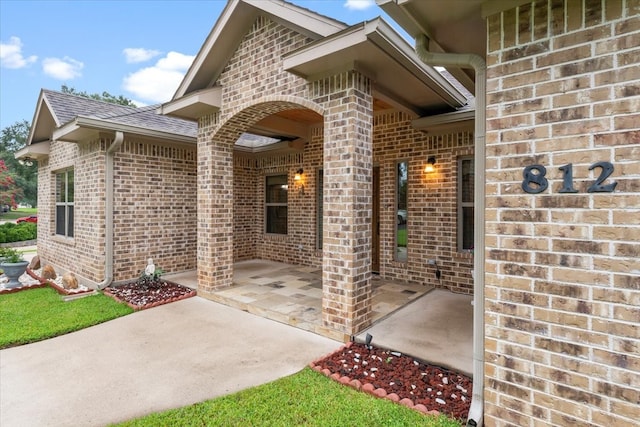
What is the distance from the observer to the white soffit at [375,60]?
3404mm

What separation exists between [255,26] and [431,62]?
11.4 feet

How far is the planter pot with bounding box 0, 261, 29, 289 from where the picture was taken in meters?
7.02

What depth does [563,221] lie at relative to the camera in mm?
1993

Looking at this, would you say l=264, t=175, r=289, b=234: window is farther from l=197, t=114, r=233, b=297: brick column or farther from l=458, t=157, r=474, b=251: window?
l=458, t=157, r=474, b=251: window

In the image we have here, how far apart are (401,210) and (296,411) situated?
4.71 m

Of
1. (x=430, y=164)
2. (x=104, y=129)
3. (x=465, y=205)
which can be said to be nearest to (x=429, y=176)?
(x=430, y=164)

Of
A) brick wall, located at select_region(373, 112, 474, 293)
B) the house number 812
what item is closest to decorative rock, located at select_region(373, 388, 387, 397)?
the house number 812

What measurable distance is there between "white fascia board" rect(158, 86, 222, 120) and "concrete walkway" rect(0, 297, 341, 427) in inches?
135

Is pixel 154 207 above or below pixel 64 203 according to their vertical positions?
below

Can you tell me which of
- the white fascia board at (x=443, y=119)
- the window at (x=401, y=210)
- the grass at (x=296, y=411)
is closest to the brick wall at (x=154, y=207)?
the window at (x=401, y=210)

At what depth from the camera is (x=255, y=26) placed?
199 inches

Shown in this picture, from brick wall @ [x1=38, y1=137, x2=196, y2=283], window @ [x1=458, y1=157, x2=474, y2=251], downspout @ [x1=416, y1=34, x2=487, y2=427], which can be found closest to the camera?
downspout @ [x1=416, y1=34, x2=487, y2=427]

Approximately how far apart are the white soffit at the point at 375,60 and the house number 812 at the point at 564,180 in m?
2.16

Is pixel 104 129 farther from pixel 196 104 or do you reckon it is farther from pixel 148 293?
pixel 148 293
